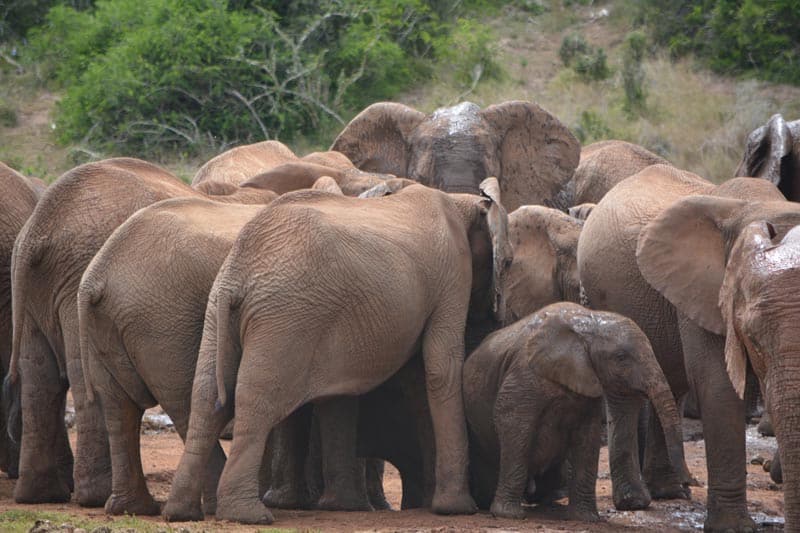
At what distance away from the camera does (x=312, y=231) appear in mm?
7281

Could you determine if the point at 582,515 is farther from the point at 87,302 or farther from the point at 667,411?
the point at 87,302

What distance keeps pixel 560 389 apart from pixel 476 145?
3.77 meters

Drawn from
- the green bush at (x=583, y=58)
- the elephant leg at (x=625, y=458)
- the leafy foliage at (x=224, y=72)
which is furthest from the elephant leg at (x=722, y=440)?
the green bush at (x=583, y=58)

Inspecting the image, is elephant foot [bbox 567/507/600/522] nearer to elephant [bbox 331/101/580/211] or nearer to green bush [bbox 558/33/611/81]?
elephant [bbox 331/101/580/211]

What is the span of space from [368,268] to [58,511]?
→ 1883 millimetres

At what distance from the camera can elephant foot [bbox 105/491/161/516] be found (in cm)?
757

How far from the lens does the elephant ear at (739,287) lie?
20.9ft

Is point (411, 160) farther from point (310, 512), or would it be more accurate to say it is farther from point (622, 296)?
point (310, 512)

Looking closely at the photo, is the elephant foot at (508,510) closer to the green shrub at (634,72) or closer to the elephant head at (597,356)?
the elephant head at (597,356)

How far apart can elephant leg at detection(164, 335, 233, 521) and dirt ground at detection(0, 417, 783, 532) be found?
0.10 m

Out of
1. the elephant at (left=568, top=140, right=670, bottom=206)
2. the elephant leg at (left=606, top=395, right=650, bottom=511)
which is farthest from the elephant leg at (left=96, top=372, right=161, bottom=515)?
the elephant at (left=568, top=140, right=670, bottom=206)

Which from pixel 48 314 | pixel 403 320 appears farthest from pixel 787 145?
pixel 48 314

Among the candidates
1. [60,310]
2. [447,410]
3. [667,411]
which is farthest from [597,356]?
[60,310]

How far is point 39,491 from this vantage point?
27.2 ft
